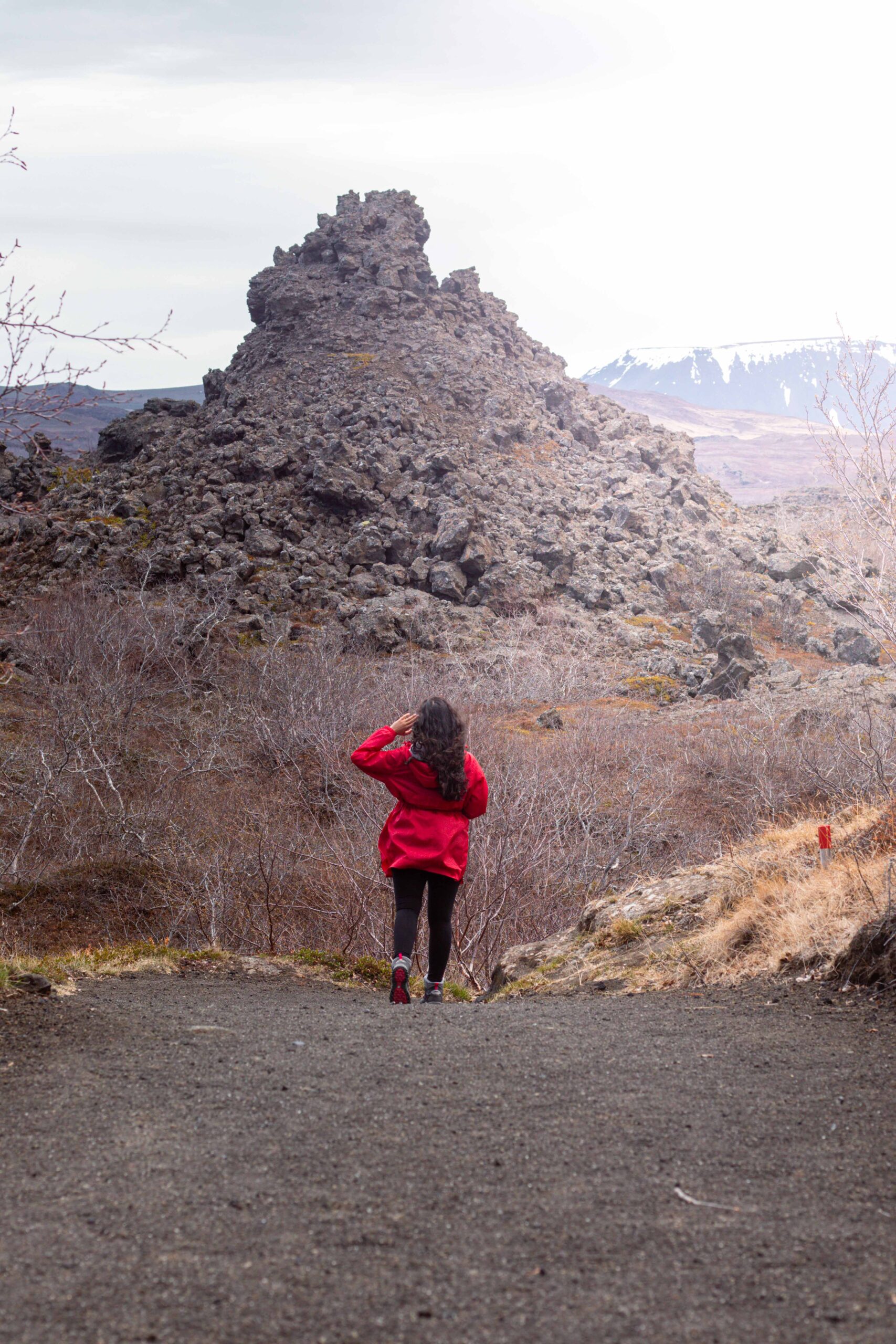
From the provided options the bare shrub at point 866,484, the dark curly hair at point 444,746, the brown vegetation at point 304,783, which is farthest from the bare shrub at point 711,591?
the dark curly hair at point 444,746

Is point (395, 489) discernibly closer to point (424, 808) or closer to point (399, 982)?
point (424, 808)

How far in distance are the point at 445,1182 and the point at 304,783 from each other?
47.6 feet

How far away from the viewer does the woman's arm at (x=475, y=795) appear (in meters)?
4.89

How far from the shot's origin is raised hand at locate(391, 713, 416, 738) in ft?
15.8

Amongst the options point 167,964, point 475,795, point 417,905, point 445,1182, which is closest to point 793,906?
point 475,795

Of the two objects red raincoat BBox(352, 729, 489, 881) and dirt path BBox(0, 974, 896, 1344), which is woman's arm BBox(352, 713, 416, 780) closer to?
red raincoat BBox(352, 729, 489, 881)

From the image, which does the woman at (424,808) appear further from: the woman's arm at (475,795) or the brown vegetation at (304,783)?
the brown vegetation at (304,783)

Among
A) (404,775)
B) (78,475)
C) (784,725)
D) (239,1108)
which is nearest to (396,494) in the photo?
(78,475)

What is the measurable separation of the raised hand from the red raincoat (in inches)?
1.7

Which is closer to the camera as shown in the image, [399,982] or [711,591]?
[399,982]

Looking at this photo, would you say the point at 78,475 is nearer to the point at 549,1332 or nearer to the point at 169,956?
the point at 169,956

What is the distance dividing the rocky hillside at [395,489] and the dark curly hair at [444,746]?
18.1 m

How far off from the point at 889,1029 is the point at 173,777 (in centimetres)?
1413

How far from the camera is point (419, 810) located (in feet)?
16.0
